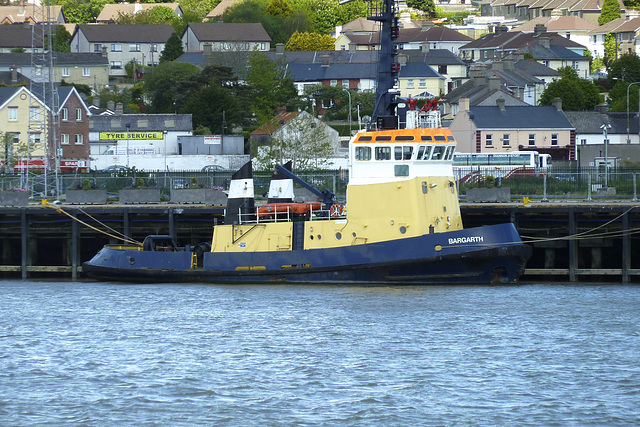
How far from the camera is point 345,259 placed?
36.8 m

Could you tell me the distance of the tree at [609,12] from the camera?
541 ft

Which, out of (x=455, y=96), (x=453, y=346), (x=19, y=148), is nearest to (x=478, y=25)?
(x=455, y=96)

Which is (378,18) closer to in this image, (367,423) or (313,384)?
(313,384)

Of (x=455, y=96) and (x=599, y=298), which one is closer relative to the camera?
(x=599, y=298)

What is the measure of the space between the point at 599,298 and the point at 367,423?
15.2 meters

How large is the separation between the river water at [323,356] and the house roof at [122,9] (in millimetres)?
143766

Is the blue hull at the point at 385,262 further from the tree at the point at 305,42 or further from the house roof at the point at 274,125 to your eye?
the tree at the point at 305,42

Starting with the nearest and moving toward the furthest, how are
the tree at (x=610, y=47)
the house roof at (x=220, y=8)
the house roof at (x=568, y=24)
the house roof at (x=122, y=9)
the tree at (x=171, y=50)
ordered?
the tree at (x=171, y=50) → the tree at (x=610, y=47) → the house roof at (x=568, y=24) → the house roof at (x=220, y=8) → the house roof at (x=122, y=9)

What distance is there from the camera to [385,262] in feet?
119

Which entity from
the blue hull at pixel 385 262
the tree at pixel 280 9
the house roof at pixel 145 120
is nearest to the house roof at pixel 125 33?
the tree at pixel 280 9

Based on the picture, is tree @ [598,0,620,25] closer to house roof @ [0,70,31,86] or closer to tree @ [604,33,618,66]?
tree @ [604,33,618,66]

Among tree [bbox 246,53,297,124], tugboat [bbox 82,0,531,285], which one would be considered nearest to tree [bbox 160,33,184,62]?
tree [bbox 246,53,297,124]

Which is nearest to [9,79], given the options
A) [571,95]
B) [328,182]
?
[571,95]

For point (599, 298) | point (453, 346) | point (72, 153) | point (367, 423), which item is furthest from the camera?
point (72, 153)
